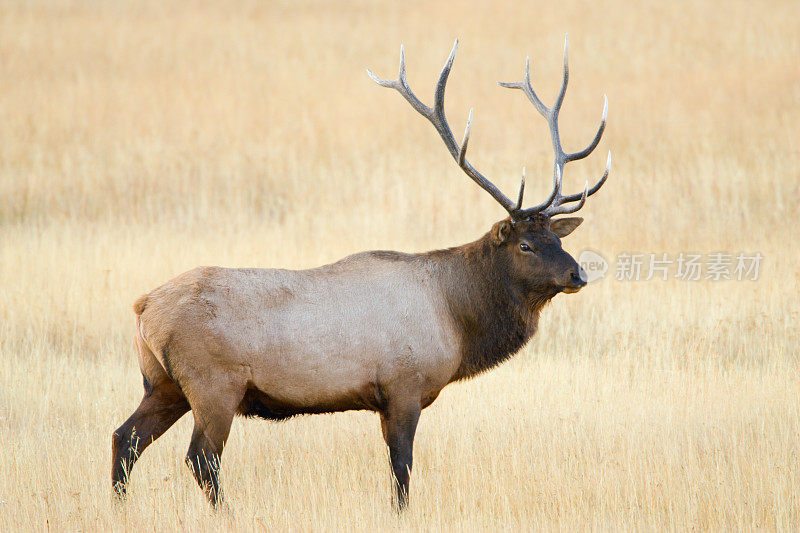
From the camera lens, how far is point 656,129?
18.4m

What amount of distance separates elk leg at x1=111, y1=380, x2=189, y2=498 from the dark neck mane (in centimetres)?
187

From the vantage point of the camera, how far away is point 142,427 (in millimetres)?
5547

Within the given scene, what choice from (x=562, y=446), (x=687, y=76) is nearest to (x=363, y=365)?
(x=562, y=446)

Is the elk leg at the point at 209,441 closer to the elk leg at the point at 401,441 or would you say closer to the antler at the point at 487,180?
the elk leg at the point at 401,441

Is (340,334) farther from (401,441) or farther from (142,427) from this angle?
(142,427)

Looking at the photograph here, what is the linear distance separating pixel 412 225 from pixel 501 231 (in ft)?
28.7

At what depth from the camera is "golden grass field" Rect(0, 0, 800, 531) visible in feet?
19.0

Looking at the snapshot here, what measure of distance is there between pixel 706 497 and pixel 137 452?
3.54 metres

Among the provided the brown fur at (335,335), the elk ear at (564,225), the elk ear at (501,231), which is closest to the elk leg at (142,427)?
the brown fur at (335,335)

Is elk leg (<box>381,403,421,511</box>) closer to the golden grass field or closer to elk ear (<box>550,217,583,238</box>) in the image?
the golden grass field

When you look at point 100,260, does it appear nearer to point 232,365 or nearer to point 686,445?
point 232,365

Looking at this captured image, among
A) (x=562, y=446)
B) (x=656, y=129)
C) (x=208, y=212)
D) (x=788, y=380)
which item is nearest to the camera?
(x=562, y=446)

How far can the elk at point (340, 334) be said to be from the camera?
523 centimetres

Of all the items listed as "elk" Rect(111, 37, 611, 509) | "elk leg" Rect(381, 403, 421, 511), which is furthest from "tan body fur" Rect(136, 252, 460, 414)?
"elk leg" Rect(381, 403, 421, 511)
